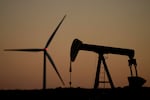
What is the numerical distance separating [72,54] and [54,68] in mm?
9743

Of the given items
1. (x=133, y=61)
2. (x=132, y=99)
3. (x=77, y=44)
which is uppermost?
(x=77, y=44)

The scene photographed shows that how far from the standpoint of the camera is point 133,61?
62.6 feet

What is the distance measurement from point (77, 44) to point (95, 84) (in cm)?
290

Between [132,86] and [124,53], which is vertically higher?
[124,53]

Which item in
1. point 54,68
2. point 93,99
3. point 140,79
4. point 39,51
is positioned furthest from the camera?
point 39,51

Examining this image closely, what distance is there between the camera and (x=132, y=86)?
60.6 feet

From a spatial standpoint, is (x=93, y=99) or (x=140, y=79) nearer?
(x=93, y=99)

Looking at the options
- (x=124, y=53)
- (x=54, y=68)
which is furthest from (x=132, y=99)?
(x=54, y=68)

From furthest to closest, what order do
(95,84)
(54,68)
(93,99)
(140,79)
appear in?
(54,68), (140,79), (95,84), (93,99)

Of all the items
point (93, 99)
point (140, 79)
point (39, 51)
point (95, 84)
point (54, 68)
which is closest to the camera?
point (93, 99)

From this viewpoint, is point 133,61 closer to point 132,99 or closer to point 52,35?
point 132,99

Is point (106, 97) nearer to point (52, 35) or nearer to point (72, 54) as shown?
point (72, 54)

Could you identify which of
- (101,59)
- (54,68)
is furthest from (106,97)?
(54,68)

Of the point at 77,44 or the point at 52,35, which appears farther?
the point at 52,35
